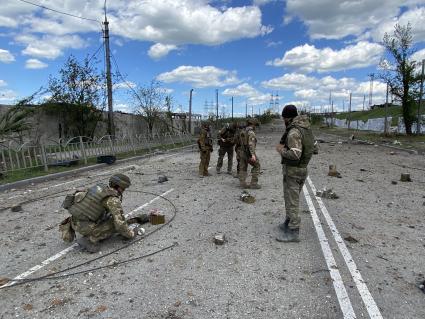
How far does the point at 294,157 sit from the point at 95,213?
2.73 meters

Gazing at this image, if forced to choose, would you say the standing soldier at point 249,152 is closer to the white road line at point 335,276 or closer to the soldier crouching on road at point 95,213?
the white road line at point 335,276

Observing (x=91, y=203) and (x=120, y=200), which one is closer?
(x=91, y=203)

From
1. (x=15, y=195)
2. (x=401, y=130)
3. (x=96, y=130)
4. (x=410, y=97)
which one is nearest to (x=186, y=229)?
(x=15, y=195)

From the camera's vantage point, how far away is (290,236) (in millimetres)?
5340

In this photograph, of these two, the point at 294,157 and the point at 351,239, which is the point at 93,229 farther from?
the point at 351,239

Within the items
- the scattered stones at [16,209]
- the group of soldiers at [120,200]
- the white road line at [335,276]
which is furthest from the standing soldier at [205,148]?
the group of soldiers at [120,200]

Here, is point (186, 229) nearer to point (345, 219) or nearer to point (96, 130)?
point (345, 219)

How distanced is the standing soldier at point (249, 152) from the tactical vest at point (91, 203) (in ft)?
15.3

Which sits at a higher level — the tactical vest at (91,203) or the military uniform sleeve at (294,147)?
the military uniform sleeve at (294,147)

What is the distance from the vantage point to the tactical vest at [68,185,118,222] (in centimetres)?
486

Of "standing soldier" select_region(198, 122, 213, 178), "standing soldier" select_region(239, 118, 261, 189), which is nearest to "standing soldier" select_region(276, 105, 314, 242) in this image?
"standing soldier" select_region(239, 118, 261, 189)

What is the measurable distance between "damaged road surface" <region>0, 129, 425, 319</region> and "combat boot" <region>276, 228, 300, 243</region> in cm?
9

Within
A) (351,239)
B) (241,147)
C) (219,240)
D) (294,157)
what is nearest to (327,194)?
(241,147)

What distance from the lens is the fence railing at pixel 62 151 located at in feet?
38.8
